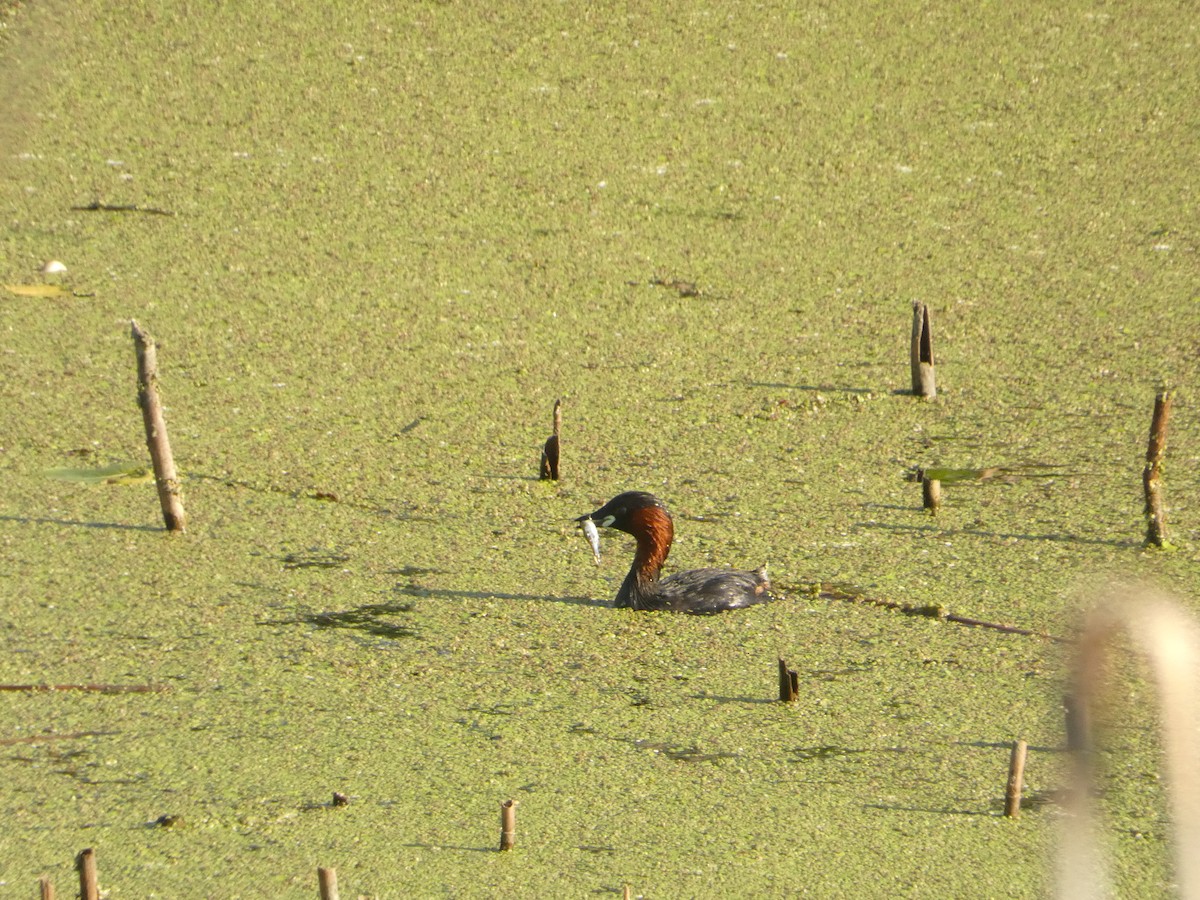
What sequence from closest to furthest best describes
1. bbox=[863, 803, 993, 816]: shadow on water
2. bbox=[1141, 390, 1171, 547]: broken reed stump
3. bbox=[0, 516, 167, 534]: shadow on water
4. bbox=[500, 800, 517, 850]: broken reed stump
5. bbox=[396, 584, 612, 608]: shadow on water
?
bbox=[500, 800, 517, 850]: broken reed stump
bbox=[863, 803, 993, 816]: shadow on water
bbox=[396, 584, 612, 608]: shadow on water
bbox=[1141, 390, 1171, 547]: broken reed stump
bbox=[0, 516, 167, 534]: shadow on water

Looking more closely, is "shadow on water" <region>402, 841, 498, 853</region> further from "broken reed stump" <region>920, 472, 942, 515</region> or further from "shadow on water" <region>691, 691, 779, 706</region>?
"broken reed stump" <region>920, 472, 942, 515</region>

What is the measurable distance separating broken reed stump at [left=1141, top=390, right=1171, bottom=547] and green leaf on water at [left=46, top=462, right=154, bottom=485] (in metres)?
1.71

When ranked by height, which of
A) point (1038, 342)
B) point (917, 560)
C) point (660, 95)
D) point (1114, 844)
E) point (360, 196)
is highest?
point (660, 95)

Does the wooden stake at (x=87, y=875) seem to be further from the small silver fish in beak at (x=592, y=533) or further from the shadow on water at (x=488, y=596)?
the small silver fish in beak at (x=592, y=533)

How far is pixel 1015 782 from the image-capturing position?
1.89m

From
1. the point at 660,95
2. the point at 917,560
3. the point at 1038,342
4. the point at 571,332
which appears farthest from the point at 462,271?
the point at 917,560

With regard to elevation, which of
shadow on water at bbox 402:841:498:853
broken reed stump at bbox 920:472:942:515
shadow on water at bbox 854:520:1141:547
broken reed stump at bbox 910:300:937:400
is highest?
broken reed stump at bbox 910:300:937:400

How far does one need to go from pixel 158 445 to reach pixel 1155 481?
1.62 metres

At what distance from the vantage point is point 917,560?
2768 millimetres

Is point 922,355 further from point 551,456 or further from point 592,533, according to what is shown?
point 592,533

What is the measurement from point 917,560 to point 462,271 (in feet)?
5.07

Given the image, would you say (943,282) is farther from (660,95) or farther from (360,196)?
(360,196)

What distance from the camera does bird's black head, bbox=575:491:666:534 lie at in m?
2.68

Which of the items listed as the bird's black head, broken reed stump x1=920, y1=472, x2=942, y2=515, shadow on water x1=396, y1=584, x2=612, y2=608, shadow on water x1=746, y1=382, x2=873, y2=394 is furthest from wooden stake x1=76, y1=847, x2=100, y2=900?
shadow on water x1=746, y1=382, x2=873, y2=394
